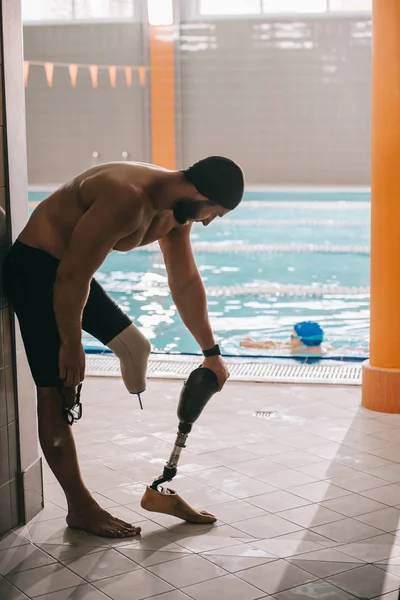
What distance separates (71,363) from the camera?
3.02 m

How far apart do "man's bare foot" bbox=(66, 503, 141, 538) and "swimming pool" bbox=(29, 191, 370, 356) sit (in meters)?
3.43

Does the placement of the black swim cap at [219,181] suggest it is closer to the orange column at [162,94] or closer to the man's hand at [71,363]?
the man's hand at [71,363]

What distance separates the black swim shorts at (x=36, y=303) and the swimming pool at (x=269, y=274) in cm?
356

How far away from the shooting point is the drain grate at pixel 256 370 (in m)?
5.48

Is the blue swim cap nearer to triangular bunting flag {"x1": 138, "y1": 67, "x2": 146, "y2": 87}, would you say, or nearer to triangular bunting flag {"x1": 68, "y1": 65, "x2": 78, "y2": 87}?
triangular bunting flag {"x1": 138, "y1": 67, "x2": 146, "y2": 87}

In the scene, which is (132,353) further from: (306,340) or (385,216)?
(306,340)

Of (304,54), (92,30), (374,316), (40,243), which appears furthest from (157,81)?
(40,243)

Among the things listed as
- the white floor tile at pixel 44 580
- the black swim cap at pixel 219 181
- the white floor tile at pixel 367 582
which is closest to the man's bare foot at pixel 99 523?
the white floor tile at pixel 44 580

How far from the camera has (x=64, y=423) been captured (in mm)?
3170

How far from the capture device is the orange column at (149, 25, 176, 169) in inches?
530

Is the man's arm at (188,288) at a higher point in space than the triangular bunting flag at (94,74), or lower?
lower

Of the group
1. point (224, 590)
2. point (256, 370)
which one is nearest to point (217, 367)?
point (224, 590)

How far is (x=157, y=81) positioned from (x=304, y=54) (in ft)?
7.29

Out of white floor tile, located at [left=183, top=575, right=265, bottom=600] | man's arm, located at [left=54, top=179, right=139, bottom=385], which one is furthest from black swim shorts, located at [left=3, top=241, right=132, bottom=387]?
white floor tile, located at [left=183, top=575, right=265, bottom=600]
